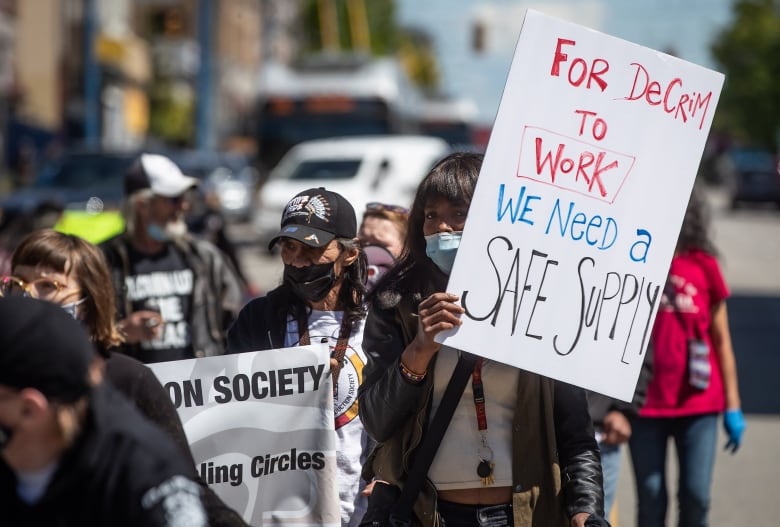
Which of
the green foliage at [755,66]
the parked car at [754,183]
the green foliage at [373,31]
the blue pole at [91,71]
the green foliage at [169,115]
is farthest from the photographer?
the green foliage at [373,31]

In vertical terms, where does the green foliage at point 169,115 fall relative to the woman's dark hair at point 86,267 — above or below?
below

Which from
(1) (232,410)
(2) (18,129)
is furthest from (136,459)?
(2) (18,129)

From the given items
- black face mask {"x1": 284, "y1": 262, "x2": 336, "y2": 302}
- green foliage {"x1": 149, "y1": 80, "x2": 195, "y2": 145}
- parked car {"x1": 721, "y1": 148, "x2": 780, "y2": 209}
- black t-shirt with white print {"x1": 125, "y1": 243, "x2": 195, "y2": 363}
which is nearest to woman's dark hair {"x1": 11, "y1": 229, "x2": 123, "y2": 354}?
black face mask {"x1": 284, "y1": 262, "x2": 336, "y2": 302}

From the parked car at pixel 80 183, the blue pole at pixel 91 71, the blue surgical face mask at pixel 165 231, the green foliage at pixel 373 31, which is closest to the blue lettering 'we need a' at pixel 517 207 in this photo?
the blue surgical face mask at pixel 165 231

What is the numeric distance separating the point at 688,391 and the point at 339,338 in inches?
80.1

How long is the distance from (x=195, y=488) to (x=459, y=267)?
1.06 m

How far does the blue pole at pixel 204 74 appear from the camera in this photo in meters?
28.7

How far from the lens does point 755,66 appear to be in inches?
2505

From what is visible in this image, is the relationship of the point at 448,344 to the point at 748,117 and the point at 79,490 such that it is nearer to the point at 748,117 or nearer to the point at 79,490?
the point at 79,490

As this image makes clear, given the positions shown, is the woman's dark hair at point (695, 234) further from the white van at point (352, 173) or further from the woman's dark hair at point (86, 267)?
the white van at point (352, 173)

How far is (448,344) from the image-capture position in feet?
10.0

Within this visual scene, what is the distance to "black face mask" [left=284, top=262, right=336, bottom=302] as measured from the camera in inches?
153

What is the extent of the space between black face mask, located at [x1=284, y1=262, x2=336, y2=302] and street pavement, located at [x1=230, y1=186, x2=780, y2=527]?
0.48 m

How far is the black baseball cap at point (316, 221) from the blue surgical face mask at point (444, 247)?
26.1 inches
